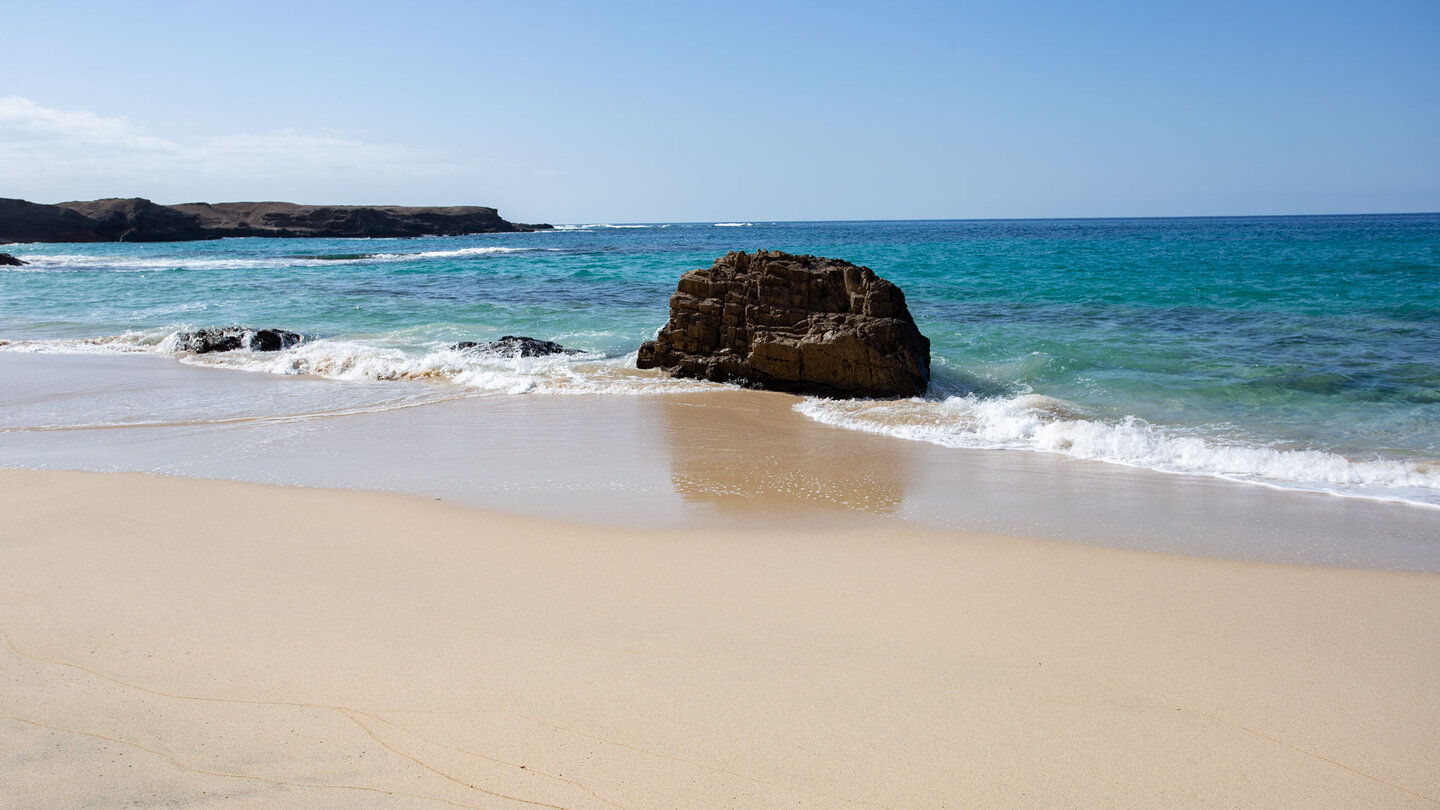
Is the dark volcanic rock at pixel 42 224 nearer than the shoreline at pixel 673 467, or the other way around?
the shoreline at pixel 673 467

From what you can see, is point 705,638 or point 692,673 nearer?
point 692,673

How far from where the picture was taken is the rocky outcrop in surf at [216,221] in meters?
64.7

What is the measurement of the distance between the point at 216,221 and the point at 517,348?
82.8 metres

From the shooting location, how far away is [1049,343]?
39.8 feet

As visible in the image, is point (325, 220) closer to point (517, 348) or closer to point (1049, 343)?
point (517, 348)

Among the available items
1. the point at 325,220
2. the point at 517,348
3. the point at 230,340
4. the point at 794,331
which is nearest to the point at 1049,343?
the point at 794,331

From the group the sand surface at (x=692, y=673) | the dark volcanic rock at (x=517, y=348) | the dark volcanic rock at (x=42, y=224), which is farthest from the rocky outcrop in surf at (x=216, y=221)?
the sand surface at (x=692, y=673)

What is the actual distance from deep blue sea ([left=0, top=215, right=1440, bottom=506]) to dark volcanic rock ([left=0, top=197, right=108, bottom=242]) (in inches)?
1886

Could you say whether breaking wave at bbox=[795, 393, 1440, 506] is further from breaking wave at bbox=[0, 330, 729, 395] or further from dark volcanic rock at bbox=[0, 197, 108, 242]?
dark volcanic rock at bbox=[0, 197, 108, 242]

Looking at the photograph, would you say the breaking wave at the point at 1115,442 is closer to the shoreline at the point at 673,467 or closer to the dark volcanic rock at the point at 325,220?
the shoreline at the point at 673,467

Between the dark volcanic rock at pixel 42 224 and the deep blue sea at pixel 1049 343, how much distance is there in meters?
47.9

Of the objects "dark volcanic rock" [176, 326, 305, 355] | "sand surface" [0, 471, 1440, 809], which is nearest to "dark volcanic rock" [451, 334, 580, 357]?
"dark volcanic rock" [176, 326, 305, 355]

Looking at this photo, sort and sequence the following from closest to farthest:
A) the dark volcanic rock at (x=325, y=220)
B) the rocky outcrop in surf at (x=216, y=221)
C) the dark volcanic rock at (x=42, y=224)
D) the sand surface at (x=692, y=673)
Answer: the sand surface at (x=692, y=673)
the dark volcanic rock at (x=42, y=224)
the rocky outcrop in surf at (x=216, y=221)
the dark volcanic rock at (x=325, y=220)

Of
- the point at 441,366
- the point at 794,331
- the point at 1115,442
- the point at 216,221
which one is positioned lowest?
the point at 1115,442
